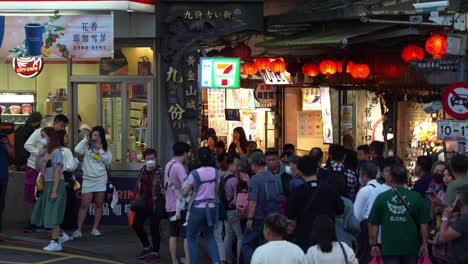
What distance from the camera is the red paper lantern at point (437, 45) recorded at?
1411 cm

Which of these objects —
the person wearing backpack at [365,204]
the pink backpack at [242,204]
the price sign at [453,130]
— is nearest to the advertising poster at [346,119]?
the price sign at [453,130]

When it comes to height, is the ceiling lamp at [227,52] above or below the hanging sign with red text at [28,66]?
above

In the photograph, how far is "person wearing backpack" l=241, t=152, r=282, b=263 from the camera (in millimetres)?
11273

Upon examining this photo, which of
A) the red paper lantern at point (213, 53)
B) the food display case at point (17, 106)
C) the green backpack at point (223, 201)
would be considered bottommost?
the green backpack at point (223, 201)

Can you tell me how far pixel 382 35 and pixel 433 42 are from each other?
100cm

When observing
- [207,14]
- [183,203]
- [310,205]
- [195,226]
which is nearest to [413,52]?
[207,14]

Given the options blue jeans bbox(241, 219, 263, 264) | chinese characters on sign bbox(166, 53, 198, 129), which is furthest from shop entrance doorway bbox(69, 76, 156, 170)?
blue jeans bbox(241, 219, 263, 264)

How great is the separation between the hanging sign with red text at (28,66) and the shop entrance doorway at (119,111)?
2.13ft

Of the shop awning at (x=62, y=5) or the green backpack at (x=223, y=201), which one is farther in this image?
the shop awning at (x=62, y=5)

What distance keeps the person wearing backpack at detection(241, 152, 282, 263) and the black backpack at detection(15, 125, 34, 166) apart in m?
5.33

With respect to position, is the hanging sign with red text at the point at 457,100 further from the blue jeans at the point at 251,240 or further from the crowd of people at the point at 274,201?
the blue jeans at the point at 251,240

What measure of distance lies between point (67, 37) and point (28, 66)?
1599 mm

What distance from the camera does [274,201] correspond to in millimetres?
11375

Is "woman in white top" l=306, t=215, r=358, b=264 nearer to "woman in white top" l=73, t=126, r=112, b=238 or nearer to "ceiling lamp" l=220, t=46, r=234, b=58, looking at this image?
"woman in white top" l=73, t=126, r=112, b=238
